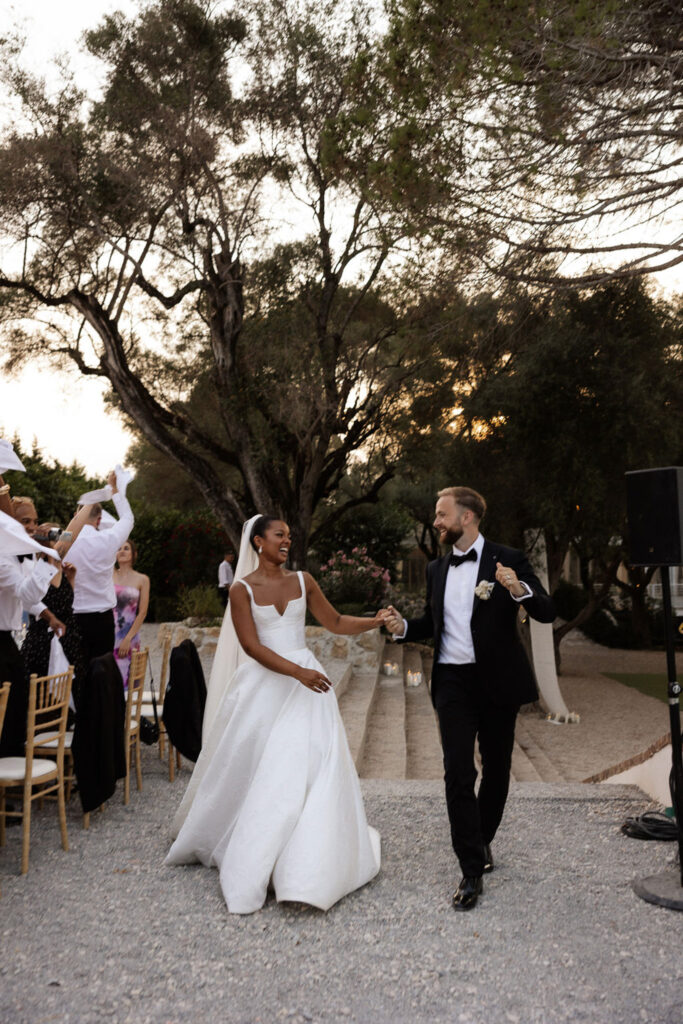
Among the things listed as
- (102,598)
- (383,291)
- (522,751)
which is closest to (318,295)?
(383,291)

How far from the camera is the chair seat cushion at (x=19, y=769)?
4.51m

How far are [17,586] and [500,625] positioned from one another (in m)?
2.53

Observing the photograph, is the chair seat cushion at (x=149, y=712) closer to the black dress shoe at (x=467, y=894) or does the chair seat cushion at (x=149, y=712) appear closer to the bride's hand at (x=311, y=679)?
the bride's hand at (x=311, y=679)

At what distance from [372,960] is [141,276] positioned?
499 inches

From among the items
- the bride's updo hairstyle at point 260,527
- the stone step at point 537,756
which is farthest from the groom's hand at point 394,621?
the stone step at point 537,756

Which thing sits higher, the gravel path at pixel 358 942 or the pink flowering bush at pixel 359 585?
the pink flowering bush at pixel 359 585

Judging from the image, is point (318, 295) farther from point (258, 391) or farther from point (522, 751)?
point (522, 751)

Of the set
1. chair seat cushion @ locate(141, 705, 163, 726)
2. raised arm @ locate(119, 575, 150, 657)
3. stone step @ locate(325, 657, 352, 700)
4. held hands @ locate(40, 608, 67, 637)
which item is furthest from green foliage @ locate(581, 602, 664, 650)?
held hands @ locate(40, 608, 67, 637)

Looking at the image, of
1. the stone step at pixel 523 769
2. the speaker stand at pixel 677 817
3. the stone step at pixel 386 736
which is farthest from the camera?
the stone step at pixel 523 769

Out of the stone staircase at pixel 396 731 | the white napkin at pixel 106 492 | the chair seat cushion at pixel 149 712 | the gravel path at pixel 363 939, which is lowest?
the stone staircase at pixel 396 731

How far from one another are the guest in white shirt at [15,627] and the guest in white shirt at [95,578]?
1.20m

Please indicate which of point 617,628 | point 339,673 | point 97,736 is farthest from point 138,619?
point 617,628

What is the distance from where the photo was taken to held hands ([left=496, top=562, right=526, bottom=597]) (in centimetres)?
394

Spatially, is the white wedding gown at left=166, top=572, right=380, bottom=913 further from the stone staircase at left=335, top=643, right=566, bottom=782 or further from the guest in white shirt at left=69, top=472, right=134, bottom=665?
the stone staircase at left=335, top=643, right=566, bottom=782
